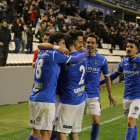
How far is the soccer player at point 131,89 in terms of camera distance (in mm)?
5145

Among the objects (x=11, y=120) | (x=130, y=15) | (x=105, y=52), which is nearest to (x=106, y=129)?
(x=11, y=120)

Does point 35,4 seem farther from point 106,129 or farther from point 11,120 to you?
point 106,129

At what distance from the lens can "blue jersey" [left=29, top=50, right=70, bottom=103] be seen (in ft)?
12.3

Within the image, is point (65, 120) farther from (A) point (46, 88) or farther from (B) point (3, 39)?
(B) point (3, 39)

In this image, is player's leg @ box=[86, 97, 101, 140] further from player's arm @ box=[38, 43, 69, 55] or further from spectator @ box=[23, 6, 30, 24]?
spectator @ box=[23, 6, 30, 24]

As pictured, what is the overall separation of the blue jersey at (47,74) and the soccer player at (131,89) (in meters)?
1.92

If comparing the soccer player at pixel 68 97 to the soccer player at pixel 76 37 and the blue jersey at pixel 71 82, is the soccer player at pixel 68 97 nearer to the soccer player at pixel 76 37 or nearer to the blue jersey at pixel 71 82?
the blue jersey at pixel 71 82

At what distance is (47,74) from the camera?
378cm

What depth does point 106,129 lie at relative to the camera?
710 centimetres

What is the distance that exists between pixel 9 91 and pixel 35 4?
703 cm

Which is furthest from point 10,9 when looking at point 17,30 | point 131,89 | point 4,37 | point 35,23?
point 131,89

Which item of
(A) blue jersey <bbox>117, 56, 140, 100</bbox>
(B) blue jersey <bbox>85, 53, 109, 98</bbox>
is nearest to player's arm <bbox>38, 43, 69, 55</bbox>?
(B) blue jersey <bbox>85, 53, 109, 98</bbox>

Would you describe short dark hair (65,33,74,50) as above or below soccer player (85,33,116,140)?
above

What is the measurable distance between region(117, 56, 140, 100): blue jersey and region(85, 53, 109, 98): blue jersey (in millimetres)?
412
